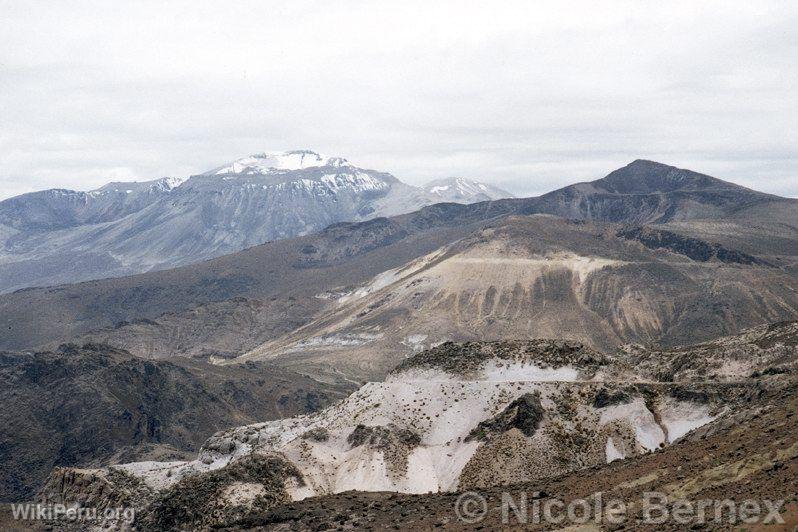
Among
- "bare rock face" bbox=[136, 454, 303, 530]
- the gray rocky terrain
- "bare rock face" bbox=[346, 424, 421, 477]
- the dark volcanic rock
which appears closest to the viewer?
"bare rock face" bbox=[136, 454, 303, 530]

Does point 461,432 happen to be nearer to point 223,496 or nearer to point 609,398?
point 609,398

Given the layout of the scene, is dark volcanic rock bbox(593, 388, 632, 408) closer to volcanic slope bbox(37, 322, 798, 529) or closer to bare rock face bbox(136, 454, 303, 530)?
volcanic slope bbox(37, 322, 798, 529)

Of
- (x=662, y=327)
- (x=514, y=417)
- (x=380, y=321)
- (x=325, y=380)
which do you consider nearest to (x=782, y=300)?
(x=662, y=327)

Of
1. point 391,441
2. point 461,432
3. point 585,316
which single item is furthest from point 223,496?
point 585,316

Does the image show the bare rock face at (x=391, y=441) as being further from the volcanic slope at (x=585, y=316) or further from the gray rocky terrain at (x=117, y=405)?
the volcanic slope at (x=585, y=316)

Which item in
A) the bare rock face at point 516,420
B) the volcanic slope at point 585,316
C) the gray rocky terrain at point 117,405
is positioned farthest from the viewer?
the volcanic slope at point 585,316

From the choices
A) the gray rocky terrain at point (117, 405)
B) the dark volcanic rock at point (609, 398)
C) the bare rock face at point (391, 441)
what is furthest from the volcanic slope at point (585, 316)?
the dark volcanic rock at point (609, 398)

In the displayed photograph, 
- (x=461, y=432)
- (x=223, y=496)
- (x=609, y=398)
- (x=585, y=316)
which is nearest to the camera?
(x=223, y=496)

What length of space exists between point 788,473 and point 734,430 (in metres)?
9.98

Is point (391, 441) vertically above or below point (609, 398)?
below

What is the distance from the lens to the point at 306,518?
1630 inches

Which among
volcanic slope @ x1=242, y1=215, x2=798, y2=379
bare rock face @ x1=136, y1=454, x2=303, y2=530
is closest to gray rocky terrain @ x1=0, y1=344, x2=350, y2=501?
volcanic slope @ x1=242, y1=215, x2=798, y2=379

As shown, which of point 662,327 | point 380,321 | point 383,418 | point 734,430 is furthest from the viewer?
point 380,321

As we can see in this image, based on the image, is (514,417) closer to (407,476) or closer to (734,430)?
(407,476)
